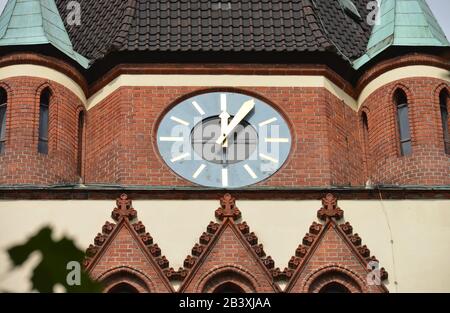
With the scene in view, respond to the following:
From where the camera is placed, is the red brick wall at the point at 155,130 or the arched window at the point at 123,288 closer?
the arched window at the point at 123,288

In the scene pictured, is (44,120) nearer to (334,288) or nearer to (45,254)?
(334,288)

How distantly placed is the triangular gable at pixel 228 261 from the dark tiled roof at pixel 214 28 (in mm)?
4113

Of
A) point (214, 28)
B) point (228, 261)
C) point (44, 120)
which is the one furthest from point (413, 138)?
point (44, 120)

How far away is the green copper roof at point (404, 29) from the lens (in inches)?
1144

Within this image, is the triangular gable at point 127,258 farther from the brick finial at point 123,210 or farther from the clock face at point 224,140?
the clock face at point 224,140

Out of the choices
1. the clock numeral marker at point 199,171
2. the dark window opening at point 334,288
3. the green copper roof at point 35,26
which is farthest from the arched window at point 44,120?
the dark window opening at point 334,288

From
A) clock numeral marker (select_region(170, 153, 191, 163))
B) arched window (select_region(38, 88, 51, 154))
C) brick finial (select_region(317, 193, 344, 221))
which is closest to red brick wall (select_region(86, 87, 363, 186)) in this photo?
clock numeral marker (select_region(170, 153, 191, 163))

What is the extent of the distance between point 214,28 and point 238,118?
2071 mm

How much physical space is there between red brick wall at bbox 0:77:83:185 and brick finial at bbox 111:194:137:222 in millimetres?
1936

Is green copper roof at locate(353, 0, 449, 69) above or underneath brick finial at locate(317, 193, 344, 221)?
above

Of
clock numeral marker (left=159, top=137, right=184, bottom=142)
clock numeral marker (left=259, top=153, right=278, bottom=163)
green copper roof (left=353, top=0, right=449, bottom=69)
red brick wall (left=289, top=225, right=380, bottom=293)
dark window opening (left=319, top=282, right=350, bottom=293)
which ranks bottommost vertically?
dark window opening (left=319, top=282, right=350, bottom=293)

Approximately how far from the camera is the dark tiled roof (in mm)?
28906

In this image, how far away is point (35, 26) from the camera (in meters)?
29.4

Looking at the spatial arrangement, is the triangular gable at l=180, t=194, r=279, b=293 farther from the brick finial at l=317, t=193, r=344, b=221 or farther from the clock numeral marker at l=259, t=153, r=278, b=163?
the clock numeral marker at l=259, t=153, r=278, b=163
